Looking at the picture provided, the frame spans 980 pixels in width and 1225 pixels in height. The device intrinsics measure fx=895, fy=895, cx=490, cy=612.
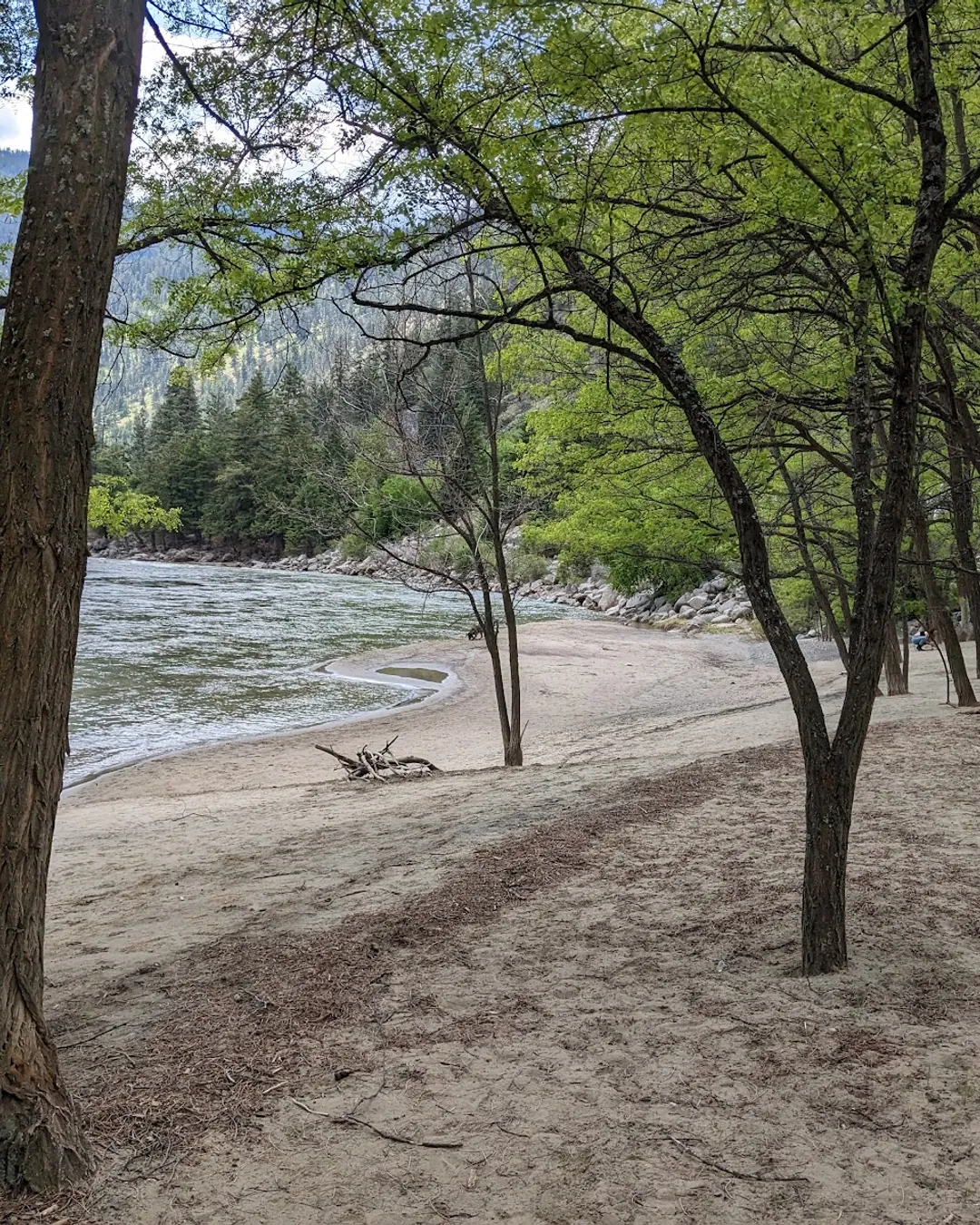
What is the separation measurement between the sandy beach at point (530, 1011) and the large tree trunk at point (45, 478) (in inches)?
16.3

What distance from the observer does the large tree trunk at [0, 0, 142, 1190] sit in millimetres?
2537

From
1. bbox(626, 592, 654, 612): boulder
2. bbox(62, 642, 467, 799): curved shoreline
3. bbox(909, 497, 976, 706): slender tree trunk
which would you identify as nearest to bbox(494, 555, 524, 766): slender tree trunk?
bbox(909, 497, 976, 706): slender tree trunk

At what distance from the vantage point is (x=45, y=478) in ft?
8.51

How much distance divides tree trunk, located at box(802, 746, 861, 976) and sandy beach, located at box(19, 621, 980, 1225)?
14 centimetres

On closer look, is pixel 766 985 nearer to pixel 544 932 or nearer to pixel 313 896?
pixel 544 932

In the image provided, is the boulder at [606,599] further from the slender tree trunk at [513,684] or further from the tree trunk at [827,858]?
the tree trunk at [827,858]

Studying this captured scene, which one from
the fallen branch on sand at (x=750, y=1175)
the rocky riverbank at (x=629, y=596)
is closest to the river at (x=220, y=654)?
the rocky riverbank at (x=629, y=596)

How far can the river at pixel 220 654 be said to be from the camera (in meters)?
16.4

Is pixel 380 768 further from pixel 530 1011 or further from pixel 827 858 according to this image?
pixel 827 858

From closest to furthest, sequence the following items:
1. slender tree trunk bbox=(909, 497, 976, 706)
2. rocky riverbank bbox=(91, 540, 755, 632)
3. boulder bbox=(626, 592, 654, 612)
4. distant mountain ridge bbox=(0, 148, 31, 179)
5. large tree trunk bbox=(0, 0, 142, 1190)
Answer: large tree trunk bbox=(0, 0, 142, 1190) → distant mountain ridge bbox=(0, 148, 31, 179) → slender tree trunk bbox=(909, 497, 976, 706) → rocky riverbank bbox=(91, 540, 755, 632) → boulder bbox=(626, 592, 654, 612)

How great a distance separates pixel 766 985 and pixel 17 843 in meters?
Result: 3.02

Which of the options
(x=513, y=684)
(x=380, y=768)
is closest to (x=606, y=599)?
(x=513, y=684)

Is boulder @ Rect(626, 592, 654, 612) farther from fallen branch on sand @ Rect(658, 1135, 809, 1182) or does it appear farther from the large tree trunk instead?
the large tree trunk

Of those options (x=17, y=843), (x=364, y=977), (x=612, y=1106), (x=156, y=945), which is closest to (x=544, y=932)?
(x=364, y=977)
